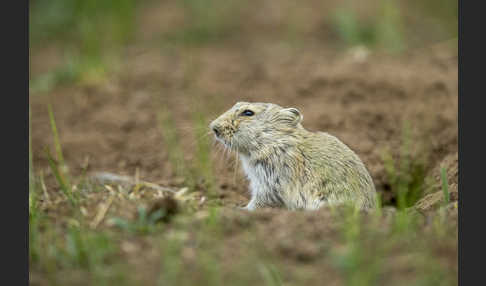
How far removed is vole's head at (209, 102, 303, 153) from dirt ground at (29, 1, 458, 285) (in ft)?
1.30

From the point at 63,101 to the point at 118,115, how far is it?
0.89 metres

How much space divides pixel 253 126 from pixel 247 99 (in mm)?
2246

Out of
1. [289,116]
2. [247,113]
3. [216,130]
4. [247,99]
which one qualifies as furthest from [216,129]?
[247,99]

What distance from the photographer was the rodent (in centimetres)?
459

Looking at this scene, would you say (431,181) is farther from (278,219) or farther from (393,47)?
(393,47)

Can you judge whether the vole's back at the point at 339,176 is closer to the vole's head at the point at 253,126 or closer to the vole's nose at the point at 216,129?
the vole's head at the point at 253,126

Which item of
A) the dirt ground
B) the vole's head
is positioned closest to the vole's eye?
the vole's head

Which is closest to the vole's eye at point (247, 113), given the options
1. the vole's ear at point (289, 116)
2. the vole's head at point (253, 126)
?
the vole's head at point (253, 126)

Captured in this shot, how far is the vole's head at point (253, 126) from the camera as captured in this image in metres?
4.83

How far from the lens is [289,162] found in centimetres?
473

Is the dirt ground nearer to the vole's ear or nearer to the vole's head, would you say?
the vole's head

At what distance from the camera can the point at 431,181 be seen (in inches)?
207

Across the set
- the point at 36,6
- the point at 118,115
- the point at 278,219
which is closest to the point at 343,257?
the point at 278,219

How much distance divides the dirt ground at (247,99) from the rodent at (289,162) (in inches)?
16.8
